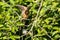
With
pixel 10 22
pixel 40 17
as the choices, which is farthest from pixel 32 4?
pixel 10 22

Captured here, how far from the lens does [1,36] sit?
2832mm

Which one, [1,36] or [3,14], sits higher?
[3,14]

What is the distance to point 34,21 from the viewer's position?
291cm

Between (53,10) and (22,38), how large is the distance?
539 mm

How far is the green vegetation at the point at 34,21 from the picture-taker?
9.32 ft

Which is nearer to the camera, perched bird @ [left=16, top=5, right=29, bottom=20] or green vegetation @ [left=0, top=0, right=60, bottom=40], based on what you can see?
green vegetation @ [left=0, top=0, right=60, bottom=40]

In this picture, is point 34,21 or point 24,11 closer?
point 34,21

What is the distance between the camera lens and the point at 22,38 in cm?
290

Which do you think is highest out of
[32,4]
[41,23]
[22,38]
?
[32,4]

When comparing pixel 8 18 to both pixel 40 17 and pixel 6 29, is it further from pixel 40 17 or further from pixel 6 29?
pixel 40 17

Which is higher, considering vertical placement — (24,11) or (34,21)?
(24,11)

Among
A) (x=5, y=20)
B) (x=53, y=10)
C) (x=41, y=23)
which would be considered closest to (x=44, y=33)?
(x=41, y=23)

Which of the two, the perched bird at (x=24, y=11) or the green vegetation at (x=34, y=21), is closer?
the green vegetation at (x=34, y=21)

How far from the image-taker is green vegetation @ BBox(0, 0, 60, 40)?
2.84 metres
